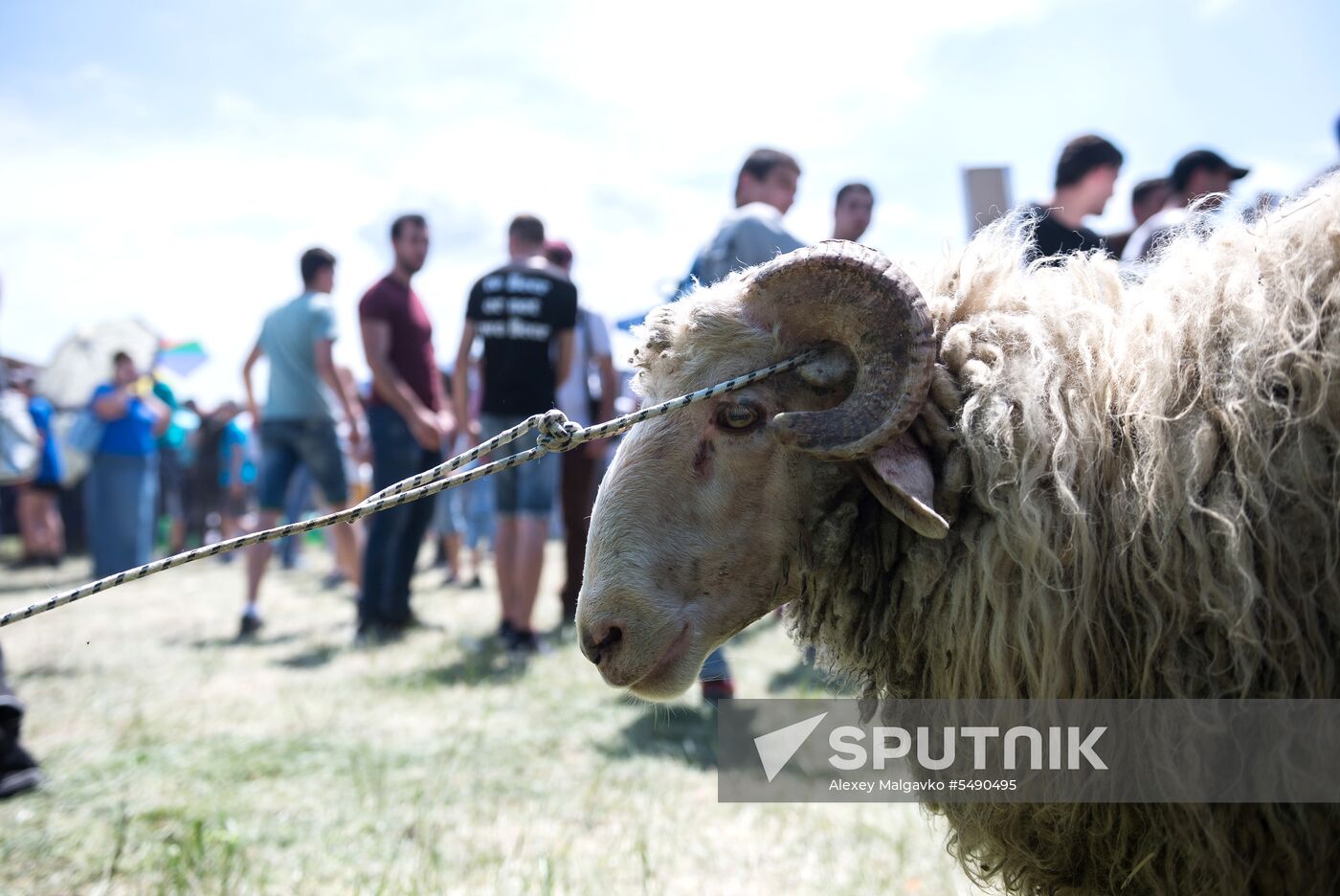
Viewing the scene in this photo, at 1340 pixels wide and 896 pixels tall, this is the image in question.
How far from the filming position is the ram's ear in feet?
5.55

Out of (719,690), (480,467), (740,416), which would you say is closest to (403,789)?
(719,690)

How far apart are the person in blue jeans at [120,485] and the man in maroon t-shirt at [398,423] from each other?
2476 mm

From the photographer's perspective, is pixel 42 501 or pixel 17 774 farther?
pixel 42 501

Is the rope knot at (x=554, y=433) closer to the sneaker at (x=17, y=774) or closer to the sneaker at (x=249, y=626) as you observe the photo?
the sneaker at (x=17, y=774)

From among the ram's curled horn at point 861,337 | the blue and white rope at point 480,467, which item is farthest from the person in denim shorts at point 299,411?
the ram's curled horn at point 861,337

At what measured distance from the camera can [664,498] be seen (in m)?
1.94

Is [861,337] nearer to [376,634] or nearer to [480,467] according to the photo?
[480,467]

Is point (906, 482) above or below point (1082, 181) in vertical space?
below

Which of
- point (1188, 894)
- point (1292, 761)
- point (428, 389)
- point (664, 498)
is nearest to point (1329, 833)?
point (1292, 761)

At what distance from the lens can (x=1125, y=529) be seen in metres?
1.67

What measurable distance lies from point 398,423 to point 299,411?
789 mm

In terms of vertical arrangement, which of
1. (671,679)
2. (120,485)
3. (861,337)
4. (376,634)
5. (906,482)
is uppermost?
(861,337)

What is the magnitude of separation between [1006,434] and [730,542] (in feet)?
1.93

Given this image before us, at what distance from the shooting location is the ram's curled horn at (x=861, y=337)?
5.68ft
